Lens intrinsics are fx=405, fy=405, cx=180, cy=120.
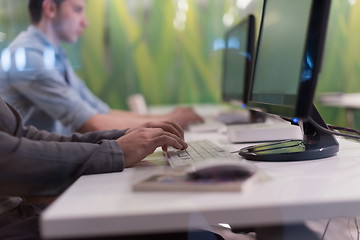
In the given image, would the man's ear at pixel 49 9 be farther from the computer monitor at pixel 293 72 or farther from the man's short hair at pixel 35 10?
the computer monitor at pixel 293 72

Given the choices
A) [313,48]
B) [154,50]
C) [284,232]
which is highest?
[313,48]

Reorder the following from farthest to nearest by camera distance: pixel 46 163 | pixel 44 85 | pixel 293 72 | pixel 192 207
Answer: pixel 44 85 < pixel 293 72 < pixel 46 163 < pixel 192 207

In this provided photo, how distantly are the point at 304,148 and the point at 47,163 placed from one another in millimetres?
572

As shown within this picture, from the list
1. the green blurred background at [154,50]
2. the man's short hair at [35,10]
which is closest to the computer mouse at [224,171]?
the man's short hair at [35,10]

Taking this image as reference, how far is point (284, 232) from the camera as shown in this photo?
600 millimetres

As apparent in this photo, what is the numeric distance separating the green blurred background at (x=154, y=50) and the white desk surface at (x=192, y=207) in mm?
3092

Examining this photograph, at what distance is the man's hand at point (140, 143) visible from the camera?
0.89 m

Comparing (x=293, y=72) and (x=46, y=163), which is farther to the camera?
(x=293, y=72)

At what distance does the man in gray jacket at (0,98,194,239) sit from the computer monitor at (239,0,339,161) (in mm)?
268

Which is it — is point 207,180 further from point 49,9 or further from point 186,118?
point 49,9

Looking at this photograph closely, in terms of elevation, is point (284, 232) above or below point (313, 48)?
below

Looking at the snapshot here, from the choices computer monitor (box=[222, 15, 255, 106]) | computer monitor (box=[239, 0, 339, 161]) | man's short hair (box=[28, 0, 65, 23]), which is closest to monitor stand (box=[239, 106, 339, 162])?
computer monitor (box=[239, 0, 339, 161])

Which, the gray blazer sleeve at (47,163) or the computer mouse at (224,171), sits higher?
the computer mouse at (224,171)

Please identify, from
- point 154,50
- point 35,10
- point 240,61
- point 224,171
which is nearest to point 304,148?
point 224,171
